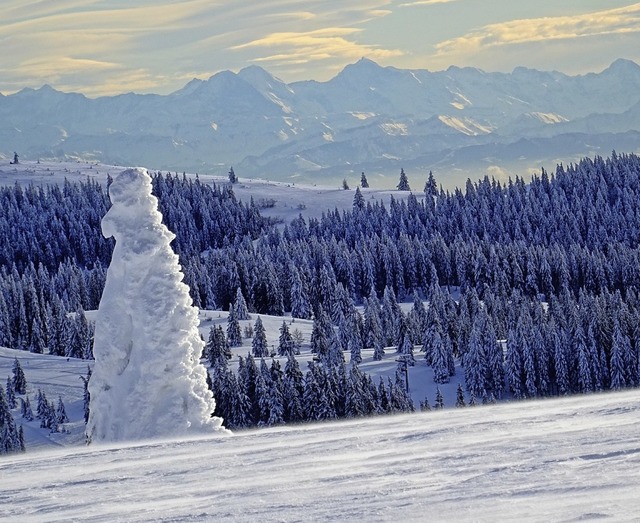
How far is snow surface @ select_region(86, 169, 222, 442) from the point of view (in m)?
23.8

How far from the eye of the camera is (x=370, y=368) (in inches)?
4080

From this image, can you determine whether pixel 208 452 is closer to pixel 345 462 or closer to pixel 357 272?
pixel 345 462

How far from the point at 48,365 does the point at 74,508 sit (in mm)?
100442

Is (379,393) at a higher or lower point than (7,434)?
lower

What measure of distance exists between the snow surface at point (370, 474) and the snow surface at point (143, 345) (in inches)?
382

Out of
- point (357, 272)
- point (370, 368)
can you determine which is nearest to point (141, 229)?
point (370, 368)

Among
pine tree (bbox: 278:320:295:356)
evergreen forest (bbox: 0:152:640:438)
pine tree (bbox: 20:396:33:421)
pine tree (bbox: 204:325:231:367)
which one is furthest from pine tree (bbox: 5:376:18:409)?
pine tree (bbox: 278:320:295:356)

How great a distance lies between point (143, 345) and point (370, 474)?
14.7m

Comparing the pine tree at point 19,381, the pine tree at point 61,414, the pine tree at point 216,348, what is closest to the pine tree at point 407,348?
the pine tree at point 216,348

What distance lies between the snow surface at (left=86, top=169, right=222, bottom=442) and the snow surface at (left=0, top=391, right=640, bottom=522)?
9.70 m

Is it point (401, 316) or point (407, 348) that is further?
point (401, 316)

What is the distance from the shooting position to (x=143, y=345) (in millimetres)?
24156

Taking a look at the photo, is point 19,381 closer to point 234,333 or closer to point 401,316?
point 234,333

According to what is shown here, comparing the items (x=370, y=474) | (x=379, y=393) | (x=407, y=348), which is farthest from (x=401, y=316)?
(x=370, y=474)
